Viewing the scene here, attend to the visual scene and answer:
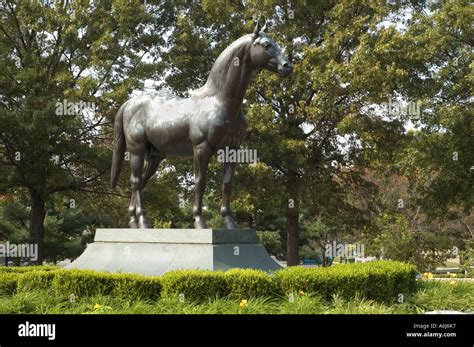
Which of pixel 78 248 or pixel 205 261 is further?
pixel 78 248

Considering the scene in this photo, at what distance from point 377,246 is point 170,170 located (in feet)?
35.0

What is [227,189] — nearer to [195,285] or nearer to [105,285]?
[195,285]

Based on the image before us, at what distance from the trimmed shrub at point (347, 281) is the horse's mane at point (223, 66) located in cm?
360

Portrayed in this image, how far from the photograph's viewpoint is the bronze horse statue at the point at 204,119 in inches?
429

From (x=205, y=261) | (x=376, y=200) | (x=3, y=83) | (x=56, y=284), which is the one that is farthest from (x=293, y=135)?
(x=56, y=284)

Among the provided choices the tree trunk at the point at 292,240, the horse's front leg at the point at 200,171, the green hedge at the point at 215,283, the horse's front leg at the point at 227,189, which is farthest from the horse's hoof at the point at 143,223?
the tree trunk at the point at 292,240

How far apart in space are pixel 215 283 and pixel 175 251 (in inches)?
70.5

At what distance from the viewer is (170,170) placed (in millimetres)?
23391

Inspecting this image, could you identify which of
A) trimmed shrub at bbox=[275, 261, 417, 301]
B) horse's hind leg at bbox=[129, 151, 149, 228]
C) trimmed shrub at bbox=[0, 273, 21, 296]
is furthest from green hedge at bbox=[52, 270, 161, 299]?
horse's hind leg at bbox=[129, 151, 149, 228]

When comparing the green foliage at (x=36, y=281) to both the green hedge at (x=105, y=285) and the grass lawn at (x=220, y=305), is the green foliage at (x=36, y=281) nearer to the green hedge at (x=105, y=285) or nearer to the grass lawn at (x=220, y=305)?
the grass lawn at (x=220, y=305)

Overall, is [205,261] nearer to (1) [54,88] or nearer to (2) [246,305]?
(2) [246,305]

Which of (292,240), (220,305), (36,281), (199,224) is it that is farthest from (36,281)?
(292,240)

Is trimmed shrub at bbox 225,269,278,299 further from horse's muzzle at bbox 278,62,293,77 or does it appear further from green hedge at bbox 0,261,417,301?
horse's muzzle at bbox 278,62,293,77

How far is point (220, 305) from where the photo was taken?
8844 mm
